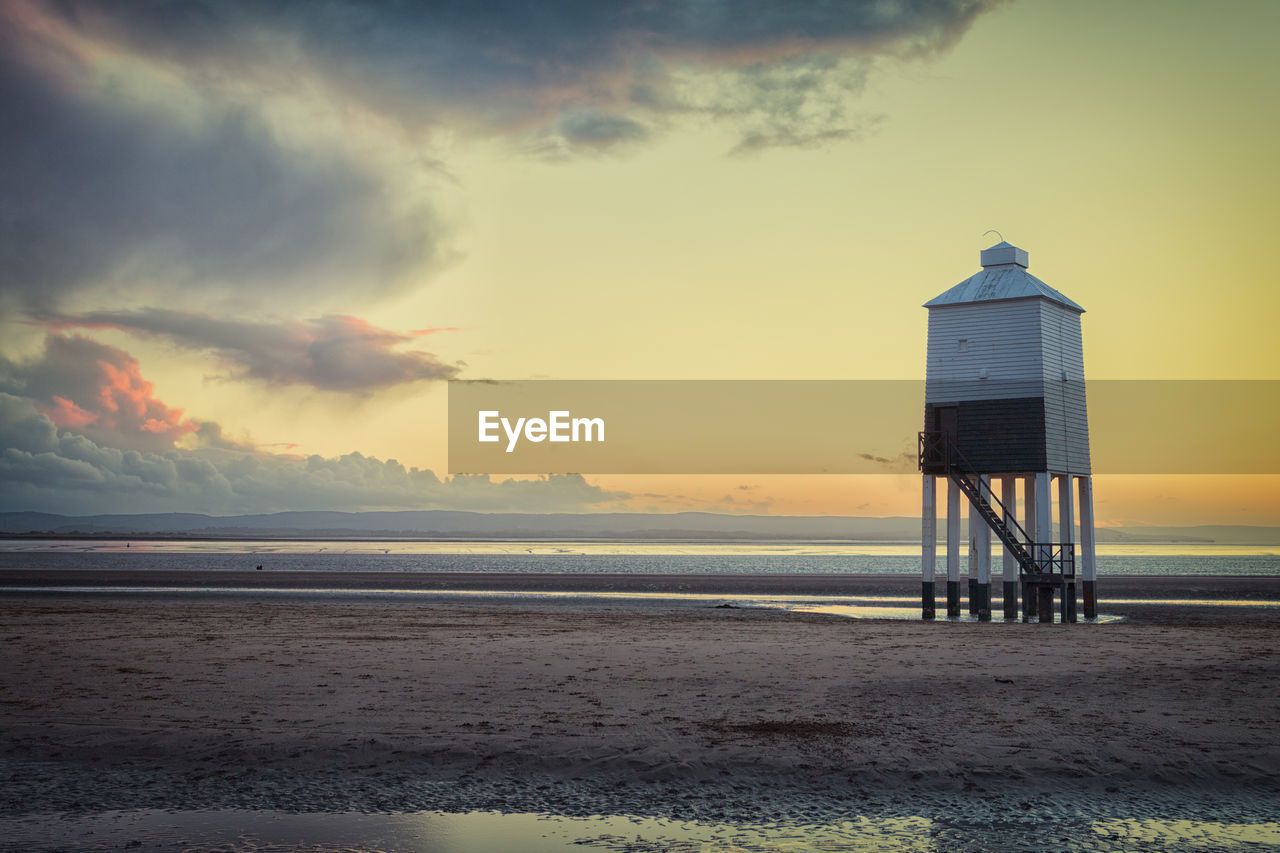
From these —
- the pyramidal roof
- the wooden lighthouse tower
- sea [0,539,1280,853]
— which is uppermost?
the pyramidal roof

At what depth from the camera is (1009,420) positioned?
107ft

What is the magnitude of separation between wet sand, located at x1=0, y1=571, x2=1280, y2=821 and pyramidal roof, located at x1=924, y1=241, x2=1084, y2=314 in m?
12.0

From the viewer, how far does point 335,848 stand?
9695 mm

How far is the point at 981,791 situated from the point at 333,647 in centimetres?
1445

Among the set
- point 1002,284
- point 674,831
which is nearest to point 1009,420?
point 1002,284

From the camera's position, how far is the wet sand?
38.6 feet

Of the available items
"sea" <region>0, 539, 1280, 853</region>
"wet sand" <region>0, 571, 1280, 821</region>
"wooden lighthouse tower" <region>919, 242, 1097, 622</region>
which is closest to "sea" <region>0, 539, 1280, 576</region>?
"wooden lighthouse tower" <region>919, 242, 1097, 622</region>

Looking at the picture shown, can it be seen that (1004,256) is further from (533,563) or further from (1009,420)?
(533,563)

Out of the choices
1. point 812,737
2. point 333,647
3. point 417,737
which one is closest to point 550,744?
point 417,737

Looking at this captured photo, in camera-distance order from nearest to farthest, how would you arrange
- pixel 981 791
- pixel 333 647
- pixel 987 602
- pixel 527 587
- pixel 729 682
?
pixel 981 791
pixel 729 682
pixel 333 647
pixel 987 602
pixel 527 587

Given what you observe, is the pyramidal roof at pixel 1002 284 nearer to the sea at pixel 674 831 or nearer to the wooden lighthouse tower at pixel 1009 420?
the wooden lighthouse tower at pixel 1009 420

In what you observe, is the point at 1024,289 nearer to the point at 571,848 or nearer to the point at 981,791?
the point at 981,791

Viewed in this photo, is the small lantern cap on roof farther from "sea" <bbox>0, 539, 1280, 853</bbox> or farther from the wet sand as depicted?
"sea" <bbox>0, 539, 1280, 853</bbox>

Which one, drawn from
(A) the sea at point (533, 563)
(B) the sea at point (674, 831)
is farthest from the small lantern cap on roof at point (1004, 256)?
(A) the sea at point (533, 563)
